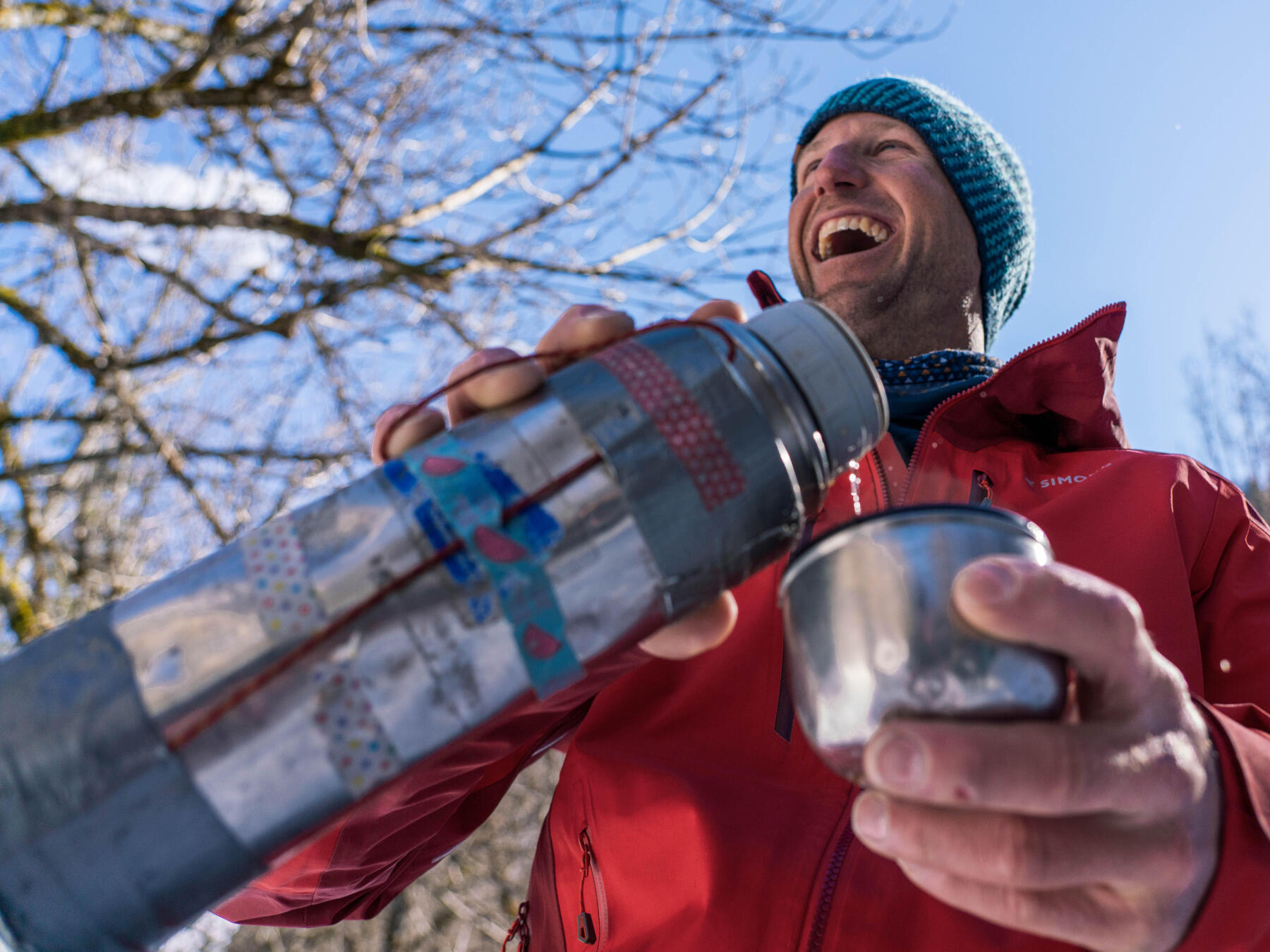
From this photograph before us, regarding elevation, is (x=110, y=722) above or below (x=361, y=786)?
above

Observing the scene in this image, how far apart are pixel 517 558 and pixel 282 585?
22 cm

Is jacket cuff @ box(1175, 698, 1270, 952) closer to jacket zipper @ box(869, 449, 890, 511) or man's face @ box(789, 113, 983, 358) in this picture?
jacket zipper @ box(869, 449, 890, 511)

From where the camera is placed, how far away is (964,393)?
1.69m

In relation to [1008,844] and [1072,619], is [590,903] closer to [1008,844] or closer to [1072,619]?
[1008,844]

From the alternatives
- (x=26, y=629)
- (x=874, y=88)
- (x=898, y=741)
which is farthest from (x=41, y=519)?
(x=898, y=741)

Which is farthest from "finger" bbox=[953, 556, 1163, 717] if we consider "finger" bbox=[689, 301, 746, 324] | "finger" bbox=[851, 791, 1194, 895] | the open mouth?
the open mouth

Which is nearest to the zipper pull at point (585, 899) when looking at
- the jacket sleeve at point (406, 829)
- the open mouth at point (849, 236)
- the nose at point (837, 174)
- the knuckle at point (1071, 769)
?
the jacket sleeve at point (406, 829)

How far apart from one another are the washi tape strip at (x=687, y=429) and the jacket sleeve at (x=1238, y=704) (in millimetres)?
528

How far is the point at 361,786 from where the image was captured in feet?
2.39

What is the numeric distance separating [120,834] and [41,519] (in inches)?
211

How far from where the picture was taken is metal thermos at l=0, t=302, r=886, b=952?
2.30ft

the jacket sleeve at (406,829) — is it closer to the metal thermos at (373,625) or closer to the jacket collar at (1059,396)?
the metal thermos at (373,625)

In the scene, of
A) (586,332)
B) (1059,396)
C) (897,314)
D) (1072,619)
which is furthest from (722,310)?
(897,314)

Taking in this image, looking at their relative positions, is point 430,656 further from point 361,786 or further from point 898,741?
point 898,741
